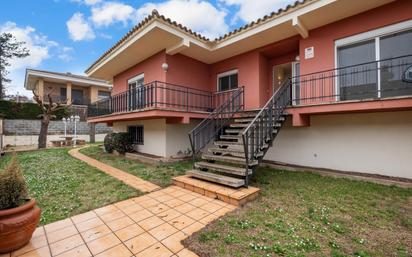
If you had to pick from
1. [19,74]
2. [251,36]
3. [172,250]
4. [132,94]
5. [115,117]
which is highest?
[19,74]

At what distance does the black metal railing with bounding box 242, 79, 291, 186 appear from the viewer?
4586 millimetres

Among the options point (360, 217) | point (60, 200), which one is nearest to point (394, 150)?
point (360, 217)

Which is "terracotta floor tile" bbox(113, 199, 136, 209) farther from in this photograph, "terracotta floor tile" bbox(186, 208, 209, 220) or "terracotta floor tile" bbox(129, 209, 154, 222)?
"terracotta floor tile" bbox(186, 208, 209, 220)

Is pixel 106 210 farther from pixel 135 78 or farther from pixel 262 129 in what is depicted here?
pixel 135 78

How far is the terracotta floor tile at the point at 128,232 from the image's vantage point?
2817mm

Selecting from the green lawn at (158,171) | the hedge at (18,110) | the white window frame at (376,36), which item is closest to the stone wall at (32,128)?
the hedge at (18,110)

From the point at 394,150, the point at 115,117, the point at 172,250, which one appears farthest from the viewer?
the point at 115,117

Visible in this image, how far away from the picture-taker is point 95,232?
9.68 feet

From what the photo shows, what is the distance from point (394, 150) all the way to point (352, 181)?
1315 millimetres

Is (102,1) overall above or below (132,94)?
above

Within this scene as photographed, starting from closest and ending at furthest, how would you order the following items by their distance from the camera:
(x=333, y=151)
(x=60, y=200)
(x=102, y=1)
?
(x=60, y=200) < (x=333, y=151) < (x=102, y=1)

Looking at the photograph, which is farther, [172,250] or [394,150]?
[394,150]

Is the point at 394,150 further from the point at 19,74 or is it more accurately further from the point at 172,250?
the point at 19,74

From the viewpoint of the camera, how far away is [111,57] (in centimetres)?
903
